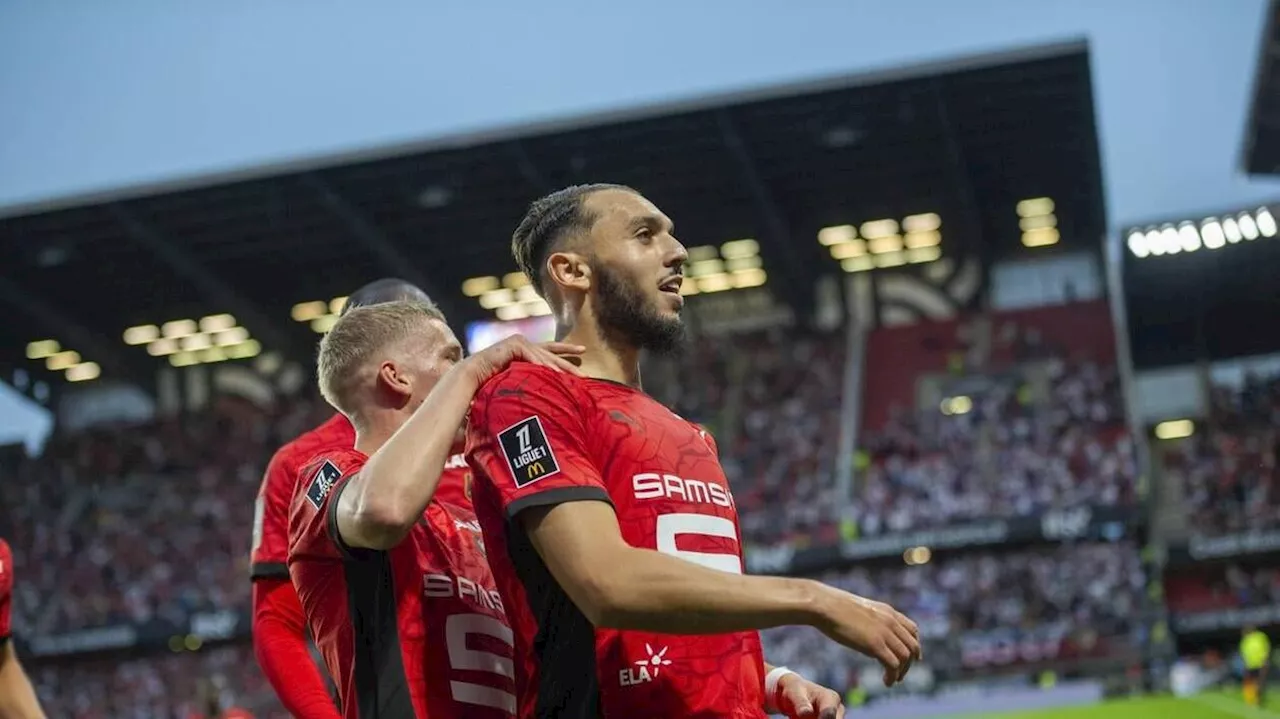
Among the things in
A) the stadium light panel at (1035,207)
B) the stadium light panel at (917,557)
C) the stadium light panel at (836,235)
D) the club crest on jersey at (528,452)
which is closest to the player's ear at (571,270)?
the club crest on jersey at (528,452)

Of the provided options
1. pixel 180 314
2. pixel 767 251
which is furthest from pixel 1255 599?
pixel 180 314

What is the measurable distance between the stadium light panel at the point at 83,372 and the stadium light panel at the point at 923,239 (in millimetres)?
21614

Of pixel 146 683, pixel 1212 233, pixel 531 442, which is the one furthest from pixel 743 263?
pixel 531 442

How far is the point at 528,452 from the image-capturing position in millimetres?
3287

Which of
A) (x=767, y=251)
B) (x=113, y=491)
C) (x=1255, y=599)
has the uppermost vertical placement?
(x=767, y=251)

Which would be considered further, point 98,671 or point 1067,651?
point 98,671

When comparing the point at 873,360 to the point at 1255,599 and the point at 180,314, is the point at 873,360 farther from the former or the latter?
the point at 180,314

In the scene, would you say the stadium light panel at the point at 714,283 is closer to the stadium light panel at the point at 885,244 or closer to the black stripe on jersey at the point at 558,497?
the stadium light panel at the point at 885,244

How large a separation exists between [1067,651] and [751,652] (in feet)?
92.7

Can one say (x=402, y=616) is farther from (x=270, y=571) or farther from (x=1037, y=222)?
(x=1037, y=222)

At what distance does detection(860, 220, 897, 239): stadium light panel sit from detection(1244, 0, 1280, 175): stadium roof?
802 centimetres

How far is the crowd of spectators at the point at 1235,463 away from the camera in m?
34.0

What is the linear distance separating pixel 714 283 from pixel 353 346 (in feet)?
117

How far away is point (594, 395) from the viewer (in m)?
3.57
